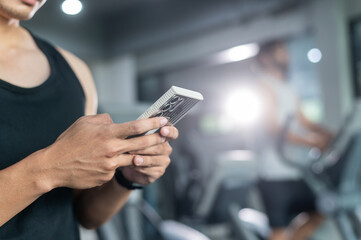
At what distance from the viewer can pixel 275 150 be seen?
2012 mm

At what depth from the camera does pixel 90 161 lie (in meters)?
0.49

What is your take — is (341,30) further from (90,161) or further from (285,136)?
(90,161)

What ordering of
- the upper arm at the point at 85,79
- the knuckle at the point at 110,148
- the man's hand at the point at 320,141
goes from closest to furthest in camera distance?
the knuckle at the point at 110,148, the upper arm at the point at 85,79, the man's hand at the point at 320,141

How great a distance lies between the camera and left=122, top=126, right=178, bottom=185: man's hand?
1.77 ft

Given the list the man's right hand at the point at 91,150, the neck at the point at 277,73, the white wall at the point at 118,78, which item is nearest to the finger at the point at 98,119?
the man's right hand at the point at 91,150

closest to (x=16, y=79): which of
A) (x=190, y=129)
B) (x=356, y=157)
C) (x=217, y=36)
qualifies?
(x=356, y=157)

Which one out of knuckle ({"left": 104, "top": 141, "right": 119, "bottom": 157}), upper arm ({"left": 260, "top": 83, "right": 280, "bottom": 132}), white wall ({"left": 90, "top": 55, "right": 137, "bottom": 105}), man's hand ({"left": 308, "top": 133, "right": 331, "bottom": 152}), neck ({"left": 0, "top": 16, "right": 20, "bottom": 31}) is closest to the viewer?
knuckle ({"left": 104, "top": 141, "right": 119, "bottom": 157})

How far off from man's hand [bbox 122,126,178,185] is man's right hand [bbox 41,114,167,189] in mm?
26

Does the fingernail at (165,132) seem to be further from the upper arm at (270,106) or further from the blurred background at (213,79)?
the upper arm at (270,106)

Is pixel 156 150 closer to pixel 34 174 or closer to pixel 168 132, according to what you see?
pixel 168 132

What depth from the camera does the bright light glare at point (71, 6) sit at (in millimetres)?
680

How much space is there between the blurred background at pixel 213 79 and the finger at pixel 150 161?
1.53 ft

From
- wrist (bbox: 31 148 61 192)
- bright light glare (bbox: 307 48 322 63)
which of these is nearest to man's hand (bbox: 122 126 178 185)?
wrist (bbox: 31 148 61 192)

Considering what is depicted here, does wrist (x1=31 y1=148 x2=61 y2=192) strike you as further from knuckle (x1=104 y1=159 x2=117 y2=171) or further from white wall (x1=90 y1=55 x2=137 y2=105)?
white wall (x1=90 y1=55 x2=137 y2=105)
